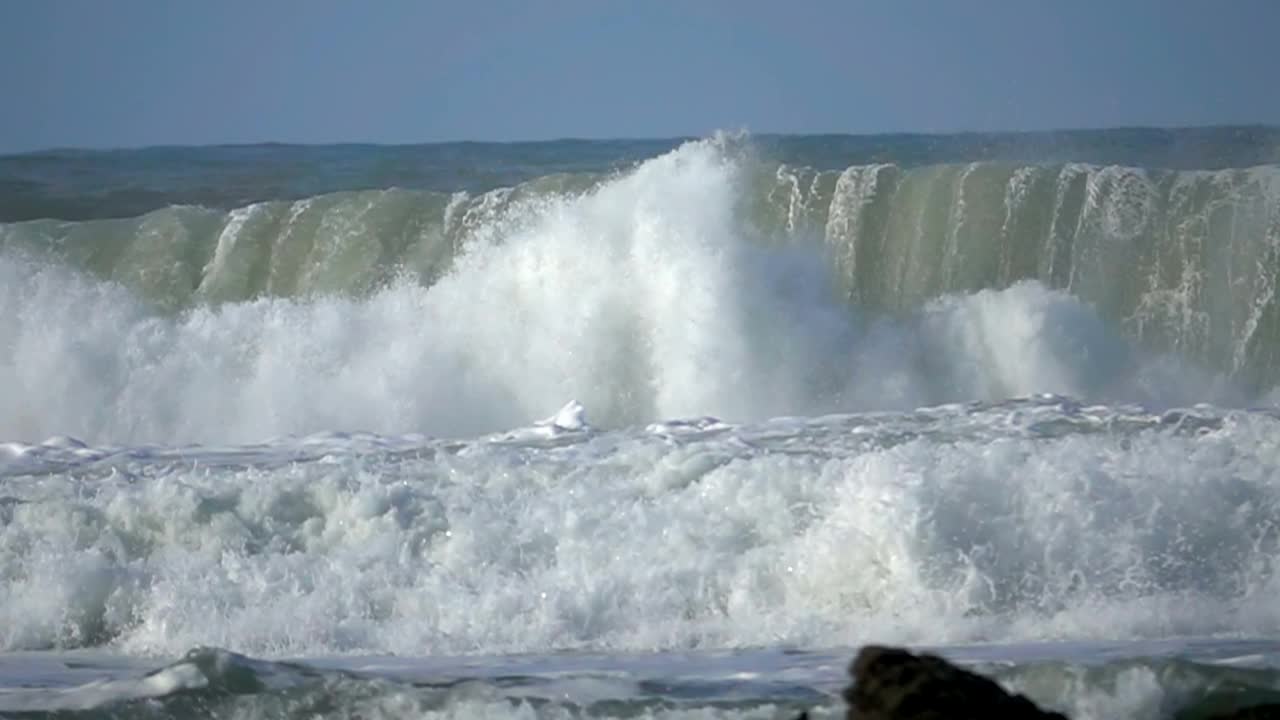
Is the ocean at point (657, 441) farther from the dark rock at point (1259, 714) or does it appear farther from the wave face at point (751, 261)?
the dark rock at point (1259, 714)

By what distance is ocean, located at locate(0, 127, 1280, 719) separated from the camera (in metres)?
8.02

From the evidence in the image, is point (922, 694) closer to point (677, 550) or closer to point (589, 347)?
point (677, 550)

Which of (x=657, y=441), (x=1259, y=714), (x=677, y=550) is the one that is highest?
(x=657, y=441)

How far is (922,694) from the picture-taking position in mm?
4969

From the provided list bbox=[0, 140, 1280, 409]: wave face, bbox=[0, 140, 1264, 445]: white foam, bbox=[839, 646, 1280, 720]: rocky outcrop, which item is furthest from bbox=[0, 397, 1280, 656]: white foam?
bbox=[0, 140, 1280, 409]: wave face

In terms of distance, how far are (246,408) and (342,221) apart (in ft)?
9.22

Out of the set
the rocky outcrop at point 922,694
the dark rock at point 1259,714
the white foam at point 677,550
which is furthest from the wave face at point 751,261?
the rocky outcrop at point 922,694

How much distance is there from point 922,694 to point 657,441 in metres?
6.23

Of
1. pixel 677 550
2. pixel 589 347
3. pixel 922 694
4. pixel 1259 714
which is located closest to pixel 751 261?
pixel 589 347

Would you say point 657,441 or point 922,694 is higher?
point 657,441

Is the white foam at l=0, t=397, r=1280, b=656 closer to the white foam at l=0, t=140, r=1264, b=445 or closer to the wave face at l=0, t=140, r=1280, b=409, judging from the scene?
the white foam at l=0, t=140, r=1264, b=445

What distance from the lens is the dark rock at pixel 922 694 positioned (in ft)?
16.2

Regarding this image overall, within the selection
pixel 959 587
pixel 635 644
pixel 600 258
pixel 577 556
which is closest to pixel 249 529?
pixel 577 556

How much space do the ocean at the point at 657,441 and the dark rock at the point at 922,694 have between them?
5.05ft
